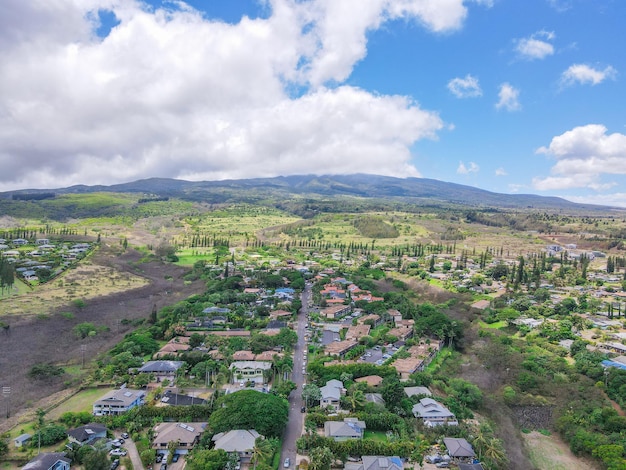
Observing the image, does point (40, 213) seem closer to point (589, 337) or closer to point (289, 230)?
point (289, 230)

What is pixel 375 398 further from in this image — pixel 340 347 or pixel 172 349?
pixel 172 349

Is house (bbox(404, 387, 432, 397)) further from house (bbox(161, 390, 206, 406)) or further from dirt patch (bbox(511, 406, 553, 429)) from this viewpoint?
house (bbox(161, 390, 206, 406))

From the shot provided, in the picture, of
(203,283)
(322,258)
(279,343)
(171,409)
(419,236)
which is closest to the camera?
(171,409)

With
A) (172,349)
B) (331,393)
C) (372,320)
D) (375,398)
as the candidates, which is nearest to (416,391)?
(375,398)

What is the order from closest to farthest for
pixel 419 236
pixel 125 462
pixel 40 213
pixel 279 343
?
pixel 125 462 → pixel 279 343 → pixel 419 236 → pixel 40 213

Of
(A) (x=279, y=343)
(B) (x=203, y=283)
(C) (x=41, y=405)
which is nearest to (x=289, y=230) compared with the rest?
(B) (x=203, y=283)

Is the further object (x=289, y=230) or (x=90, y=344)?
(x=289, y=230)
